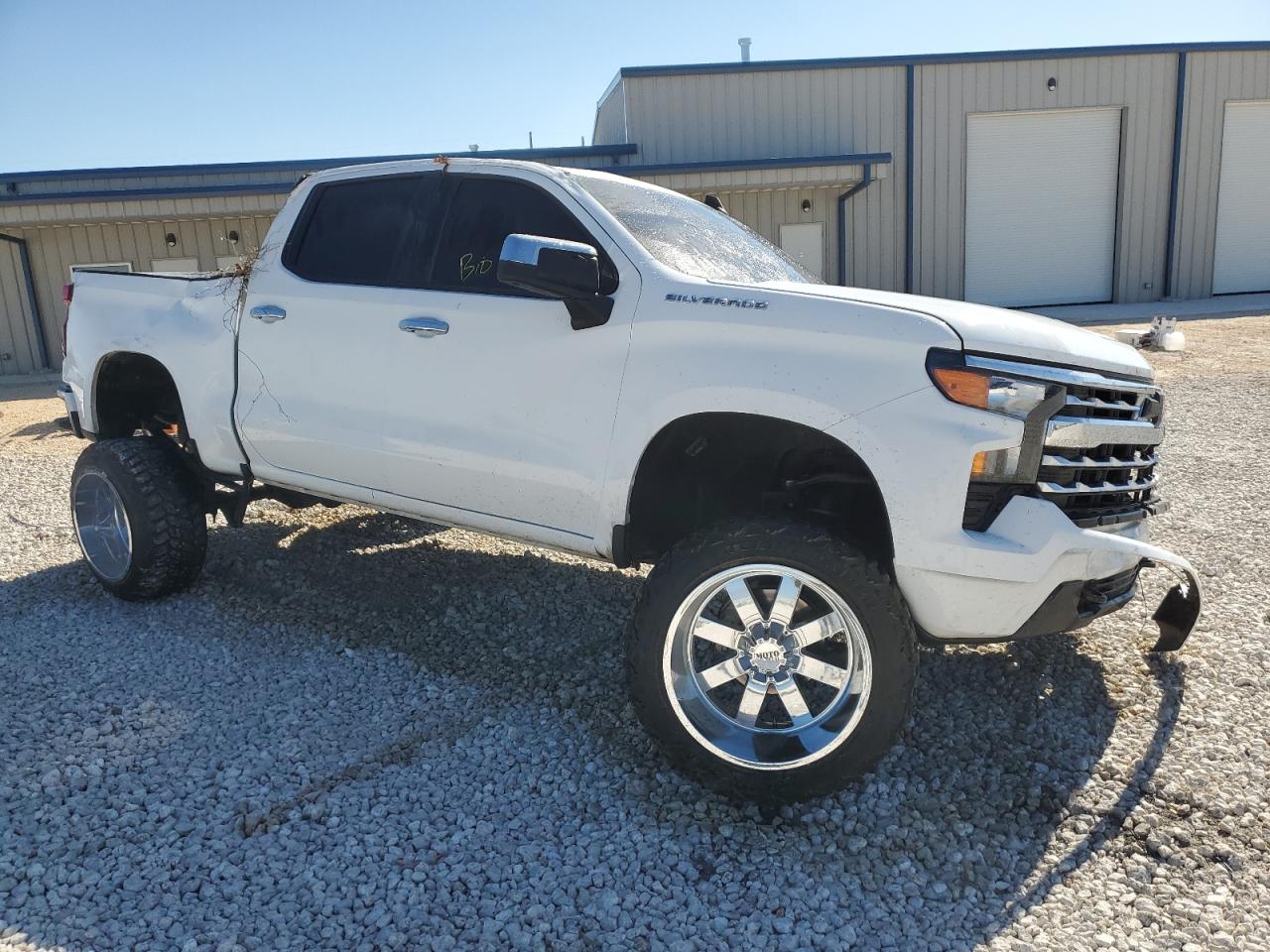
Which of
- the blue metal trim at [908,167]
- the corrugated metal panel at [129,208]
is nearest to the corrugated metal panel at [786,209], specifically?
the blue metal trim at [908,167]

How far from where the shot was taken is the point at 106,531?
4.87 metres

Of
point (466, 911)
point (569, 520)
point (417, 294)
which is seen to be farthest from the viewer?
point (417, 294)

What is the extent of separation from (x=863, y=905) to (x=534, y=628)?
7.44 ft

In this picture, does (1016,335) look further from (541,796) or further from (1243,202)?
(1243,202)

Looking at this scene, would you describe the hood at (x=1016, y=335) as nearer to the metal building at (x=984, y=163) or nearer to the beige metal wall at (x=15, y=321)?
the metal building at (x=984, y=163)

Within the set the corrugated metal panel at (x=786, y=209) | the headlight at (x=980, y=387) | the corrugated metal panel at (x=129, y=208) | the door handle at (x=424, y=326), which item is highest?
the corrugated metal panel at (x=129, y=208)

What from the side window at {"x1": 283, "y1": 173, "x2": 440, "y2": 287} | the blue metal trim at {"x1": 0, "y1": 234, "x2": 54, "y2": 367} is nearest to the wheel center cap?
the side window at {"x1": 283, "y1": 173, "x2": 440, "y2": 287}

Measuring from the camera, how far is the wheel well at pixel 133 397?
16.4ft

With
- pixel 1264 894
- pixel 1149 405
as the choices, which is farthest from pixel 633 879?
pixel 1149 405

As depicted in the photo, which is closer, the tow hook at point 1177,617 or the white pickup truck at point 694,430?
the white pickup truck at point 694,430

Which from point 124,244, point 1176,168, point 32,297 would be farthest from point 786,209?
point 32,297

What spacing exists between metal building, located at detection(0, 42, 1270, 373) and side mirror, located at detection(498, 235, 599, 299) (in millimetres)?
16636

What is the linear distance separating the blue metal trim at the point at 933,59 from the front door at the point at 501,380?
59.0 ft

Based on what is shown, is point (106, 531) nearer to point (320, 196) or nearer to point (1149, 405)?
point (320, 196)
